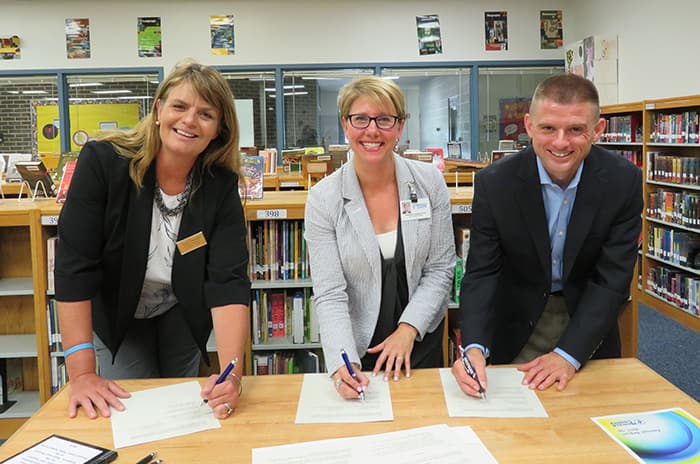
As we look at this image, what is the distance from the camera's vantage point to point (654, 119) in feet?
19.5

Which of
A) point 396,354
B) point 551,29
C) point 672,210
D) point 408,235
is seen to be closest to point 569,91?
point 408,235

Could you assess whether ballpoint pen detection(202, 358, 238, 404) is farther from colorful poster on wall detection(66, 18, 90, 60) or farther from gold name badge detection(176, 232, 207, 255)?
colorful poster on wall detection(66, 18, 90, 60)

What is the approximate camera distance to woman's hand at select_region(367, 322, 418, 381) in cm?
174

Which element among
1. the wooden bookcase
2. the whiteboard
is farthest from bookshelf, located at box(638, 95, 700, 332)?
the whiteboard

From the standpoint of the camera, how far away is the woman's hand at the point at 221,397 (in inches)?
59.1

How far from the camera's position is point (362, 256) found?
2.03m

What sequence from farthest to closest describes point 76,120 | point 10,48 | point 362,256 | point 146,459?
point 76,120, point 10,48, point 362,256, point 146,459

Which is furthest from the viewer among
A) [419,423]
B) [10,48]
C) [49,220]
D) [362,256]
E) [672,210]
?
[10,48]

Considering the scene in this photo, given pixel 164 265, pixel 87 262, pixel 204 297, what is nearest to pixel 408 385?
pixel 204 297

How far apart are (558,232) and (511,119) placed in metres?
7.65

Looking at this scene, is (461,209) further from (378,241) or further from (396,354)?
(396,354)

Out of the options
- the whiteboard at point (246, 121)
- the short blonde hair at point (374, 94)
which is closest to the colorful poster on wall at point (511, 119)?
the whiteboard at point (246, 121)

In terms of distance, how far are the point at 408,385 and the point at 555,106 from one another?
882 millimetres

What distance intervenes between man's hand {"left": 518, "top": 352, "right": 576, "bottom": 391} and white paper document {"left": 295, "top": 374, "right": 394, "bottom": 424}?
388 millimetres
